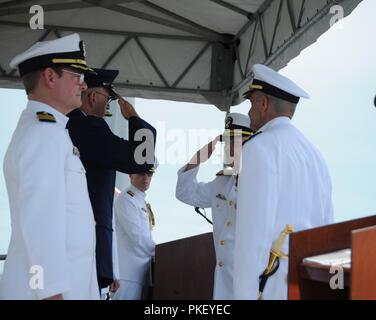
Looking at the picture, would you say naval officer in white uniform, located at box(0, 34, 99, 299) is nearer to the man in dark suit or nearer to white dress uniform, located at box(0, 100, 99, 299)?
white dress uniform, located at box(0, 100, 99, 299)

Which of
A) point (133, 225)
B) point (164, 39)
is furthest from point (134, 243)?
point (164, 39)

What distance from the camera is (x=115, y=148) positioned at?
104 inches

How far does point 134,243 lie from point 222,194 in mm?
1644

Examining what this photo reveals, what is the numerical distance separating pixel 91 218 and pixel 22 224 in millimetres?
344

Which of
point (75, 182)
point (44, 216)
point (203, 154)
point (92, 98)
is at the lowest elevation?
point (44, 216)

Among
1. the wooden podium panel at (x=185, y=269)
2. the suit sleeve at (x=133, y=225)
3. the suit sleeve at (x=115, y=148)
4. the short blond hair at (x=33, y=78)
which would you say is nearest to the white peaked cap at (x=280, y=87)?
the suit sleeve at (x=115, y=148)

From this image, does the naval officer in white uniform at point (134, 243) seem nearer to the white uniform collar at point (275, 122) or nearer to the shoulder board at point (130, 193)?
the shoulder board at point (130, 193)

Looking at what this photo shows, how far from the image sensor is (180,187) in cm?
425

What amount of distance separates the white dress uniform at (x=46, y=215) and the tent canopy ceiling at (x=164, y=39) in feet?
10.9

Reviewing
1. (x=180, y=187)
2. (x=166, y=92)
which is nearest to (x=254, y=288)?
(x=180, y=187)

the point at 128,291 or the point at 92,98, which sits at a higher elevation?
the point at 92,98

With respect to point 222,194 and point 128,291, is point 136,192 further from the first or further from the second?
point 222,194

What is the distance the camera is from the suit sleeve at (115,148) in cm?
261
